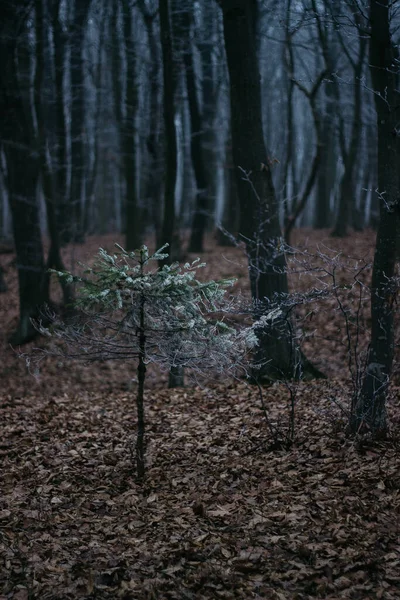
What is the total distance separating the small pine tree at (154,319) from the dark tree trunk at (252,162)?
3.32 meters

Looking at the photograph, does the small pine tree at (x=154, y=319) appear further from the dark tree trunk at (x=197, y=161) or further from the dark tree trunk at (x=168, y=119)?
the dark tree trunk at (x=197, y=161)

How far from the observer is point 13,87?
46.4 ft

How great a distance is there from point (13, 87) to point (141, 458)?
427 inches

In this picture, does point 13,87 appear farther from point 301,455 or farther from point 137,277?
point 301,455

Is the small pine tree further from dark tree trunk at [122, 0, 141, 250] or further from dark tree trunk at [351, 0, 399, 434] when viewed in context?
dark tree trunk at [122, 0, 141, 250]

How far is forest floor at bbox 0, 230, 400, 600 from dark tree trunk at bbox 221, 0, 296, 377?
92cm

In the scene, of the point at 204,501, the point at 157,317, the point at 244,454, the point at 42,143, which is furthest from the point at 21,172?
the point at 204,501

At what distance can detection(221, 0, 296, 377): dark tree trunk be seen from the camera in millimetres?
9336

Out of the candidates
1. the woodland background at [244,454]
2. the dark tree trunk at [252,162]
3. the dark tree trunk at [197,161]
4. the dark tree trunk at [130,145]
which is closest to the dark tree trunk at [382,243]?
the woodland background at [244,454]

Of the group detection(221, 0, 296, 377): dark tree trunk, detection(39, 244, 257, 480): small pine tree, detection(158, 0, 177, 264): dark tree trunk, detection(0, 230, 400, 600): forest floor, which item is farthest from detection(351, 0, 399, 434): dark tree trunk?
detection(158, 0, 177, 264): dark tree trunk

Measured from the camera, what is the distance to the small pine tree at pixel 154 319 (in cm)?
583

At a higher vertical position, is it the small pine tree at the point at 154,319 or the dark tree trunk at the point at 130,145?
the dark tree trunk at the point at 130,145

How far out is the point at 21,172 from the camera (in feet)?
48.3

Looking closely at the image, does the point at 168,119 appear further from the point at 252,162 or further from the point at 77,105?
the point at 77,105
